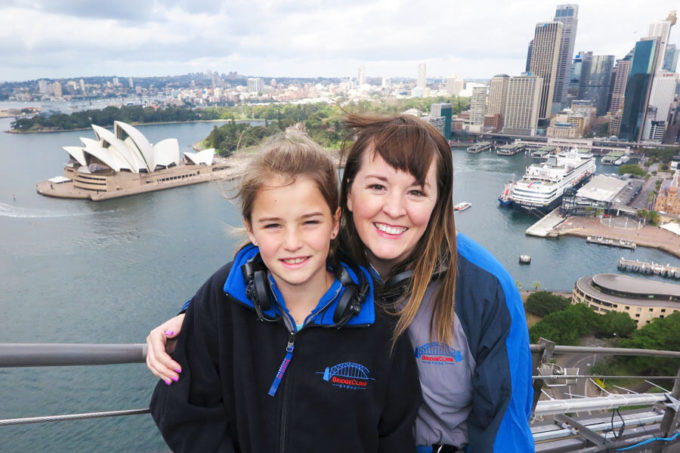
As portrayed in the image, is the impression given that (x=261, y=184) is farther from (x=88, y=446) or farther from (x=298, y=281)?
(x=88, y=446)

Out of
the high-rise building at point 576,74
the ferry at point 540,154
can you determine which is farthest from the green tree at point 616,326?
the high-rise building at point 576,74

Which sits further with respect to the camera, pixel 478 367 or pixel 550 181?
pixel 550 181

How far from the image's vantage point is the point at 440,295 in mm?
534

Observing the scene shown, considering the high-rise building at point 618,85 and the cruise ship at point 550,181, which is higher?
the high-rise building at point 618,85

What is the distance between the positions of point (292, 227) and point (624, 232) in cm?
1131

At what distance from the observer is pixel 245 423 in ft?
1.58

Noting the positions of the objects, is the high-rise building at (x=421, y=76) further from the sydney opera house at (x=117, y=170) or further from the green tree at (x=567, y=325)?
the green tree at (x=567, y=325)

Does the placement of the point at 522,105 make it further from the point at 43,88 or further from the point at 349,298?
the point at 43,88

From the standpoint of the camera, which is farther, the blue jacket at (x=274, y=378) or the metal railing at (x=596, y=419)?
the metal railing at (x=596, y=419)

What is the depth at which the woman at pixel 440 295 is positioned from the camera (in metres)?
0.51

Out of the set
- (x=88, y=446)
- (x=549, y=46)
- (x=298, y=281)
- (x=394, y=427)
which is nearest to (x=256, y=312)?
(x=298, y=281)

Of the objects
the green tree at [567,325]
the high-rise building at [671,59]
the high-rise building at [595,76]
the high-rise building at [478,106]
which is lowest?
the green tree at [567,325]

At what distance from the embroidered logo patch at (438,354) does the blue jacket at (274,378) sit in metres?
0.06

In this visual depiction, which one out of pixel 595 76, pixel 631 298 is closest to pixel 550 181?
pixel 631 298
